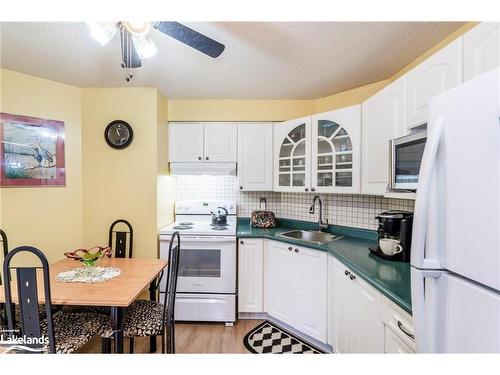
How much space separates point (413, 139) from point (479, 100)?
→ 0.64 metres

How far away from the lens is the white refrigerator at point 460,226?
556 mm

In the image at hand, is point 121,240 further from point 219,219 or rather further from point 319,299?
point 319,299

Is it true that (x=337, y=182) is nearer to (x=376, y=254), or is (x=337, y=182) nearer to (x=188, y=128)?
(x=376, y=254)

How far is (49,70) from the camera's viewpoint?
198cm

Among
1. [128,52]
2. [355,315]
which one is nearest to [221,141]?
[128,52]

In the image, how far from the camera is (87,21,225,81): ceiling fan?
40.5 inches

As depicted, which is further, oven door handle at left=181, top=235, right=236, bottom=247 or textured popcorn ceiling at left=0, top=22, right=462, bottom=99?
oven door handle at left=181, top=235, right=236, bottom=247

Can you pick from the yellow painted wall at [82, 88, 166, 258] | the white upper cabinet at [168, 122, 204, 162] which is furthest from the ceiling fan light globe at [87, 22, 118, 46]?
the white upper cabinet at [168, 122, 204, 162]

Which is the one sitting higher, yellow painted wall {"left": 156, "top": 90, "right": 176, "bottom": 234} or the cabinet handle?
yellow painted wall {"left": 156, "top": 90, "right": 176, "bottom": 234}

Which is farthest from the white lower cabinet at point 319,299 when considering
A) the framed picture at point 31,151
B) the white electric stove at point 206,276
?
the framed picture at point 31,151

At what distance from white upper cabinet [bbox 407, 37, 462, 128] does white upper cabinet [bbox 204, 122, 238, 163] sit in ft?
5.64

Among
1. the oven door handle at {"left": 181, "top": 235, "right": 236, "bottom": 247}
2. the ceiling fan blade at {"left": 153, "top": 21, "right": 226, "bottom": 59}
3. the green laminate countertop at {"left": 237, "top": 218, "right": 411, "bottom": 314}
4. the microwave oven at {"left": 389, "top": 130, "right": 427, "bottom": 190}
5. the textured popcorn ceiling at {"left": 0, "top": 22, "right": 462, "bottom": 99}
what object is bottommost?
the oven door handle at {"left": 181, "top": 235, "right": 236, "bottom": 247}

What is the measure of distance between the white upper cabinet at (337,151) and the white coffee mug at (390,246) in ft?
1.67

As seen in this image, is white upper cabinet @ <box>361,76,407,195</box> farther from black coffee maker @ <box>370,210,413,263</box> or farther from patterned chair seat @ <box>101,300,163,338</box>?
patterned chair seat @ <box>101,300,163,338</box>
